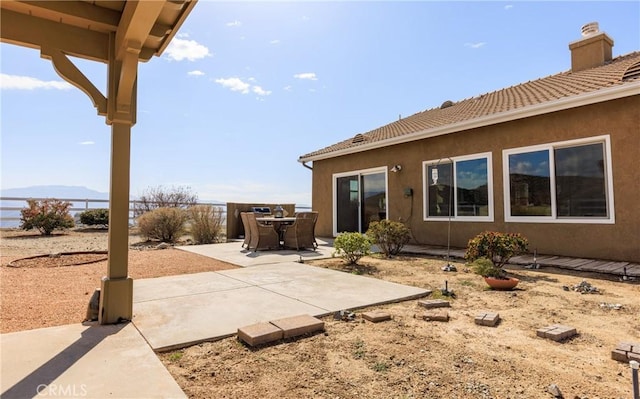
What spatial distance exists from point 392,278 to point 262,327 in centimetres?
280

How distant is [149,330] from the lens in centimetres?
285

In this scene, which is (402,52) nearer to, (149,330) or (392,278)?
(392,278)

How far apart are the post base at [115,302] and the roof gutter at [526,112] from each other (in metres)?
6.99

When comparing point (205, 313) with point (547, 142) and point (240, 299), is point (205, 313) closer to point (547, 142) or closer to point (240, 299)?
point (240, 299)

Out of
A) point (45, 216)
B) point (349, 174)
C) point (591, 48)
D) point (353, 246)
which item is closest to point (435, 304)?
point (353, 246)

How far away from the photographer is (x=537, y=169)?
6.62 meters

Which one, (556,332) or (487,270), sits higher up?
(487,270)

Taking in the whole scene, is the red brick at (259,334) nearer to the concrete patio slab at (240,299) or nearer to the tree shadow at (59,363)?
the concrete patio slab at (240,299)

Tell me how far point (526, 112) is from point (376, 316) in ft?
18.2

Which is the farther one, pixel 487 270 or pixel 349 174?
pixel 349 174

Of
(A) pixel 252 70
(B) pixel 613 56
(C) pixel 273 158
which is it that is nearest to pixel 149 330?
(A) pixel 252 70

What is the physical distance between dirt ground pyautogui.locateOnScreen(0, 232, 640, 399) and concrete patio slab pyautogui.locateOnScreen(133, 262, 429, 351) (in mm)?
228

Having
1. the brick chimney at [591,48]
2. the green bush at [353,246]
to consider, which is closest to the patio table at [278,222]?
the green bush at [353,246]

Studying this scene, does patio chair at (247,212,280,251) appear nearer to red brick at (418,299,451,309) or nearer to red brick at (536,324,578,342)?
red brick at (418,299,451,309)
